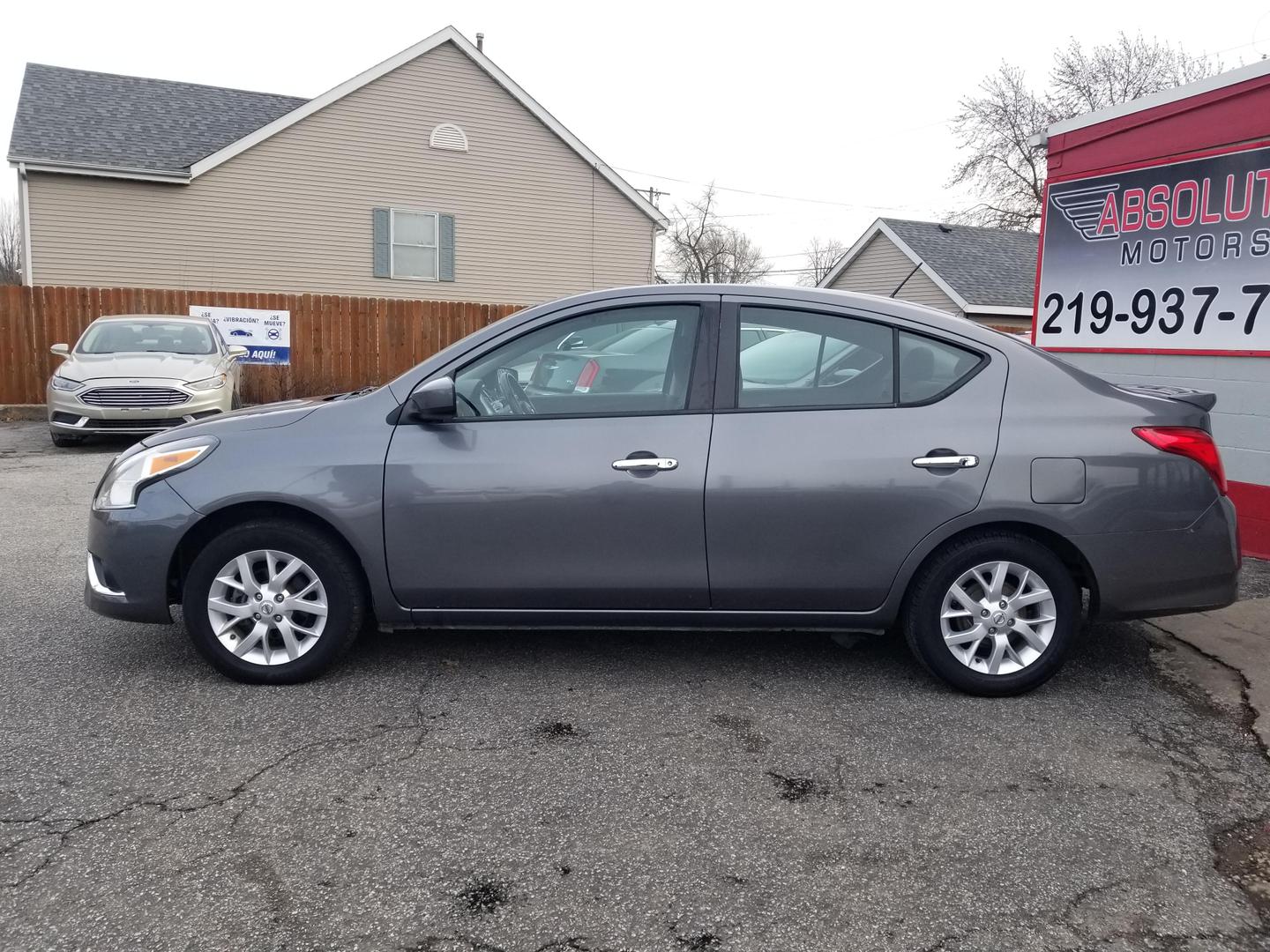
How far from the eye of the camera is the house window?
20422mm

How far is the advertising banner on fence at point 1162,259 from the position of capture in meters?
6.43

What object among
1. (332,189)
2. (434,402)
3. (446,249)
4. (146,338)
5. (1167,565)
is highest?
(332,189)

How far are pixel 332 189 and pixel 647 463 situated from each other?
17822 mm

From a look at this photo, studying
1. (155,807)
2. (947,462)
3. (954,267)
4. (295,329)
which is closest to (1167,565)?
(947,462)

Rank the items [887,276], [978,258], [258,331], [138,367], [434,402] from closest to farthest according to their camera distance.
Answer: [434,402], [138,367], [258,331], [978,258], [887,276]

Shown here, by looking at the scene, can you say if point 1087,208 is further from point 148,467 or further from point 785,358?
point 148,467

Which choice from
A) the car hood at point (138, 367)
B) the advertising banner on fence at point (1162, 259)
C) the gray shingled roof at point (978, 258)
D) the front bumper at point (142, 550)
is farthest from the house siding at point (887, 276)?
the front bumper at point (142, 550)

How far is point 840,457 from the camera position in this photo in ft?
13.1

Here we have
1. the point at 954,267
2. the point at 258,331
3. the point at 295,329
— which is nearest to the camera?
the point at 258,331

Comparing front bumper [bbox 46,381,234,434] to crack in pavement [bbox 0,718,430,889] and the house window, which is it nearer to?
crack in pavement [bbox 0,718,430,889]

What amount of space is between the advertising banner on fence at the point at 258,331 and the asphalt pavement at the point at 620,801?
41.9ft

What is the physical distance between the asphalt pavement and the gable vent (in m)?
17.4

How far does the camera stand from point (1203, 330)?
674 centimetres

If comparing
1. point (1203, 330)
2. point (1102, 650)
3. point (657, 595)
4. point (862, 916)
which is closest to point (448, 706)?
point (657, 595)
